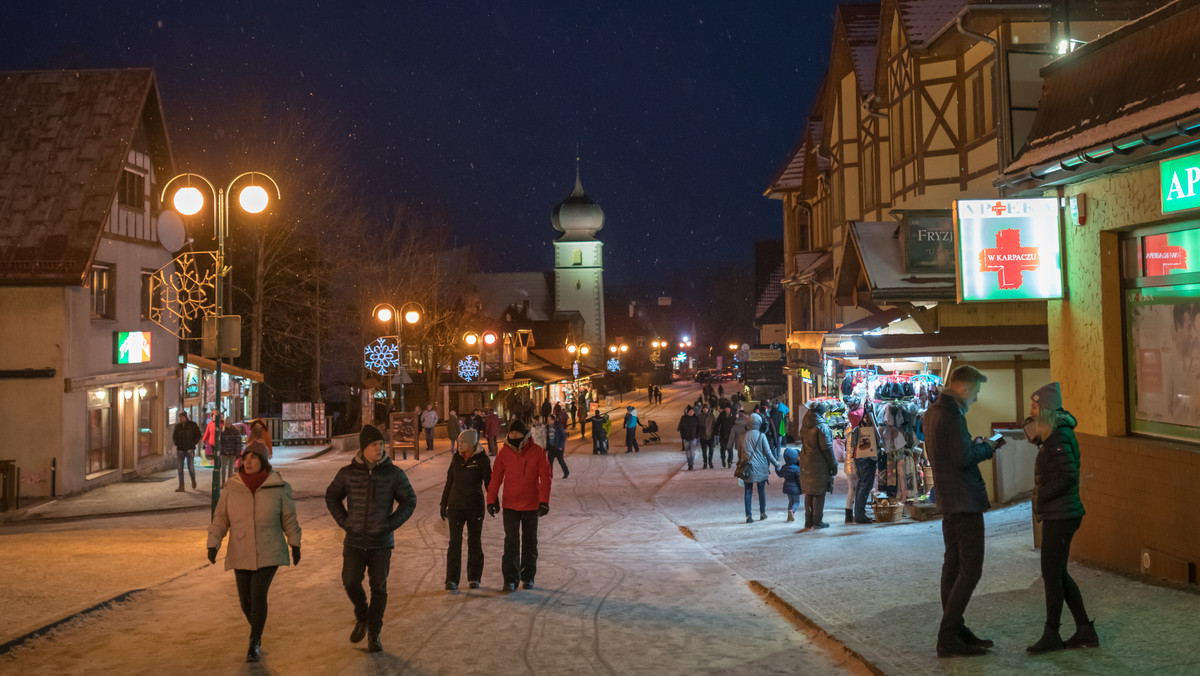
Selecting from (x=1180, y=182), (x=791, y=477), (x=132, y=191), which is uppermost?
(x=132, y=191)

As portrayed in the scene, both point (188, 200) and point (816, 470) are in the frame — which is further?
point (188, 200)

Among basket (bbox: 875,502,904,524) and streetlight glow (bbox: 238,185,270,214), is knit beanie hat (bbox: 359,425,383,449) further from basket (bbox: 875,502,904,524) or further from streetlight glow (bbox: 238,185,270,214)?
basket (bbox: 875,502,904,524)

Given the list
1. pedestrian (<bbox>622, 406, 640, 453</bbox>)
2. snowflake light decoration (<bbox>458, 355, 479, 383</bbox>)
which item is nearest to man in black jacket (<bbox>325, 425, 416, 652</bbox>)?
pedestrian (<bbox>622, 406, 640, 453</bbox>)

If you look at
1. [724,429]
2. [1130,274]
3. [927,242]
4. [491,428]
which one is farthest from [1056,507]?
[491,428]

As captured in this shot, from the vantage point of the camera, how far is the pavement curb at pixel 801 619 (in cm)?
698

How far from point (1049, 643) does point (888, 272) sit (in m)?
9.65

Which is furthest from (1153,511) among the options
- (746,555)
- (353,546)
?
(353,546)

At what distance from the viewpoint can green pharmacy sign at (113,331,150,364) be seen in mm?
22812

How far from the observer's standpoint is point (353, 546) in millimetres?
8148

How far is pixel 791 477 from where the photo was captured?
15555 mm

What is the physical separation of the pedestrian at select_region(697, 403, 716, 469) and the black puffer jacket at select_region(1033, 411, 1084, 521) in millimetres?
19726

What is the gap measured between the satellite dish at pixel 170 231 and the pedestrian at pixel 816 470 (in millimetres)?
12349

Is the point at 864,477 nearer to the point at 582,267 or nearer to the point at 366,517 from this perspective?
the point at 366,517

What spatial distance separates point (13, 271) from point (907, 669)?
1958 centimetres
